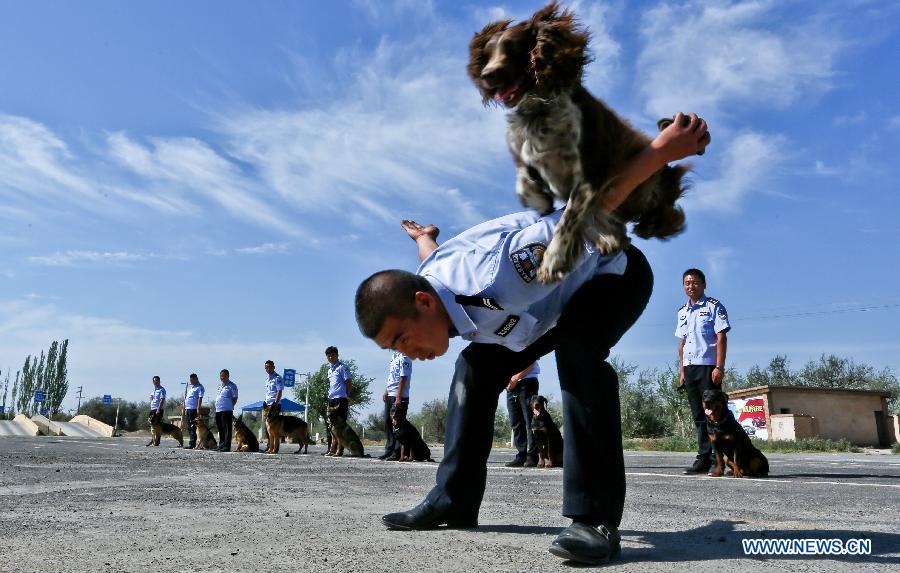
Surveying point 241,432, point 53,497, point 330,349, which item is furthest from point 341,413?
point 53,497

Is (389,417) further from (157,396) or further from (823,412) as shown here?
(823,412)

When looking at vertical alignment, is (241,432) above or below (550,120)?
below

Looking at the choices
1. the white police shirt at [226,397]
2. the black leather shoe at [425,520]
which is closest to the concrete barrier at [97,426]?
the white police shirt at [226,397]

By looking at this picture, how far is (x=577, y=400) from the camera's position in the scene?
2354 mm

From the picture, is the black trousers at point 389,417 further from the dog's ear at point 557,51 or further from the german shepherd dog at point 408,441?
the dog's ear at point 557,51

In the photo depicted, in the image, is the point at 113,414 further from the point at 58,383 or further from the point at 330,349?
the point at 330,349

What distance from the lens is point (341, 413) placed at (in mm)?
14227

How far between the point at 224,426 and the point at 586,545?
1627 cm

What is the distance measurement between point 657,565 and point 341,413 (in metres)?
12.7

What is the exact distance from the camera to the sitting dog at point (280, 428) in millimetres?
16028

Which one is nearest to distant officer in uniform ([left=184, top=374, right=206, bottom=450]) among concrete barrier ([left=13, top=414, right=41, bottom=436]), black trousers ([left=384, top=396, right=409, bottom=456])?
black trousers ([left=384, top=396, right=409, bottom=456])

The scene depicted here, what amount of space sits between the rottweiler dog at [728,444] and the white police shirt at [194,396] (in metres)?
17.0

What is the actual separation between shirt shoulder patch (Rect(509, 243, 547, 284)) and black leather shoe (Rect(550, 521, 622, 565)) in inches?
32.7

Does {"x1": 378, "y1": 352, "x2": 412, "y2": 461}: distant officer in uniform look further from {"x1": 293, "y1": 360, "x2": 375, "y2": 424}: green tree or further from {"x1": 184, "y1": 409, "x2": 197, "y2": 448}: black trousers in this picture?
{"x1": 293, "y1": 360, "x2": 375, "y2": 424}: green tree
